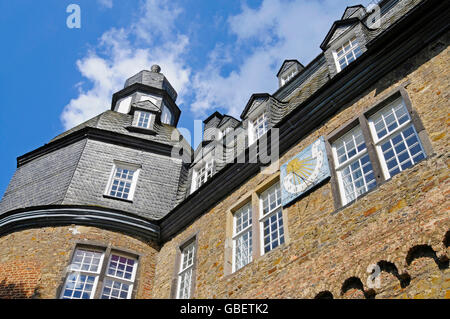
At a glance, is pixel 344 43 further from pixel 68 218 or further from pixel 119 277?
pixel 68 218

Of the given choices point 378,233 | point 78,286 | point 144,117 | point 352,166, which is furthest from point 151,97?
point 378,233

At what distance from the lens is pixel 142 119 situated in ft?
68.0

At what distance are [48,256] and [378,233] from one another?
30.5 ft

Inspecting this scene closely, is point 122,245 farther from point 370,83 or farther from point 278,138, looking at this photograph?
Result: point 370,83

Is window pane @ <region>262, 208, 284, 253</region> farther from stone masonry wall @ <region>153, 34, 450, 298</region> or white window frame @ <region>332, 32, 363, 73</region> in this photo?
white window frame @ <region>332, 32, 363, 73</region>

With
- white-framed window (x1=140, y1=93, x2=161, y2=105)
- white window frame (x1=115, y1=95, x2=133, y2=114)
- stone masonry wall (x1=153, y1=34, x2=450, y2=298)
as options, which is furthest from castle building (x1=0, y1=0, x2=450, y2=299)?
white-framed window (x1=140, y1=93, x2=161, y2=105)

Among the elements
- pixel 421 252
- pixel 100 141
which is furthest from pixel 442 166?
pixel 100 141

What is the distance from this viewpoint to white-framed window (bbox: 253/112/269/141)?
14.9 m

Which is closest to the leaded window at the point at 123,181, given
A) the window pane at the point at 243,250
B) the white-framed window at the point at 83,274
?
the white-framed window at the point at 83,274

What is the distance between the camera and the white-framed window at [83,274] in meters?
13.7

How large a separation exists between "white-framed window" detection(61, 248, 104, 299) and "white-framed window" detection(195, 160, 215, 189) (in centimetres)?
415

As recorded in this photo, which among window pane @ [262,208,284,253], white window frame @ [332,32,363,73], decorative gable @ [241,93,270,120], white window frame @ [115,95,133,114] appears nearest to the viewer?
window pane @ [262,208,284,253]

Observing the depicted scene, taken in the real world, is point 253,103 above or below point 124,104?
below

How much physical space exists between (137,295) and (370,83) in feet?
27.6
